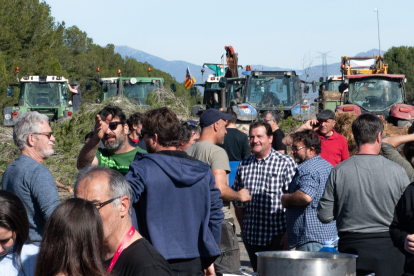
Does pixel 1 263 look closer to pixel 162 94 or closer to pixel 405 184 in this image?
pixel 405 184

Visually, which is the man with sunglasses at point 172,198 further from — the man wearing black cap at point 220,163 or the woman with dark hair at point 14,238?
the man wearing black cap at point 220,163

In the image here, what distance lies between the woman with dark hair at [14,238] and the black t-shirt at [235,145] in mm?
4754

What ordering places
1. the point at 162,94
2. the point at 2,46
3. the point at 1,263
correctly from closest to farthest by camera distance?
Answer: the point at 1,263 < the point at 162,94 < the point at 2,46

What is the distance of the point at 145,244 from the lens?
2352 millimetres

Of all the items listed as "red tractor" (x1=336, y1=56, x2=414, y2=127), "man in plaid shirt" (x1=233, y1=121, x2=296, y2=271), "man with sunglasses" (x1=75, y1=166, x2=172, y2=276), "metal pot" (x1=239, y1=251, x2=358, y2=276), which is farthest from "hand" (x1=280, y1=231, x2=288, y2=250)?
"red tractor" (x1=336, y1=56, x2=414, y2=127)

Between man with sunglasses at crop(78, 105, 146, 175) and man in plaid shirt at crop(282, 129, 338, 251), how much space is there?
→ 1.48 metres

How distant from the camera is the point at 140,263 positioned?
224 cm

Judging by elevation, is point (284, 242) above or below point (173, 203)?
below

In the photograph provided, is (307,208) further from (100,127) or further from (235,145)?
(235,145)

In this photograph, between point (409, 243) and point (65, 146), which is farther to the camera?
point (65, 146)

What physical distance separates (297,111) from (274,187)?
919 centimetres

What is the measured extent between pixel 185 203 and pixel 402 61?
228 ft

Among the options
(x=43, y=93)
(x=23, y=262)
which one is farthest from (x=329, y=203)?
(x=43, y=93)

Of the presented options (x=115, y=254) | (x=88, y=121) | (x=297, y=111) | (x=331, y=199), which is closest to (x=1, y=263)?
(x=115, y=254)
